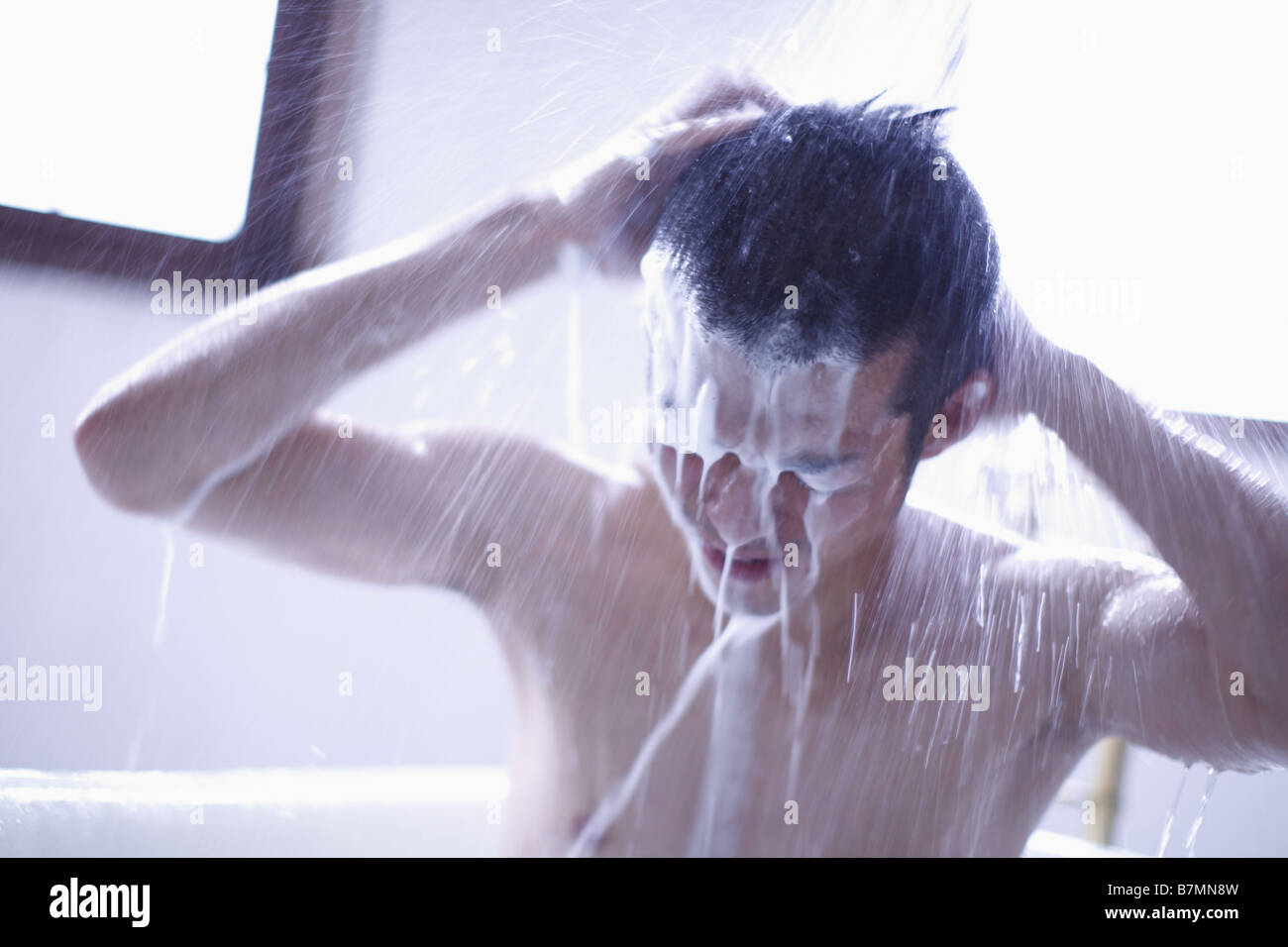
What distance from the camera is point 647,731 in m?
0.67

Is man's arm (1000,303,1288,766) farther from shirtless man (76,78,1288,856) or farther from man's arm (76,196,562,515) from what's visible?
man's arm (76,196,562,515)

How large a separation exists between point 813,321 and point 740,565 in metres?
0.20

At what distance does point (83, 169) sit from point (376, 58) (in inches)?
12.8

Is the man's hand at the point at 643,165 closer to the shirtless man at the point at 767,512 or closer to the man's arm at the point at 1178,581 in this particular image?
the shirtless man at the point at 767,512

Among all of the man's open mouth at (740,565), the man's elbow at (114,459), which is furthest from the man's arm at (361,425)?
the man's open mouth at (740,565)

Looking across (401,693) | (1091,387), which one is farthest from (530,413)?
(1091,387)

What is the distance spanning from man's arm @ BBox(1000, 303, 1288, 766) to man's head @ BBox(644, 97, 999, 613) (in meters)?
0.07

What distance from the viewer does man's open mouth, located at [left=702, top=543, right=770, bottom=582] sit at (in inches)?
26.1

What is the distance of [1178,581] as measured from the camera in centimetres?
61

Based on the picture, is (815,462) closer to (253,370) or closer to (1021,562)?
(1021,562)

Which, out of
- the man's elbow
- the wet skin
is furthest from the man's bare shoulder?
the man's elbow

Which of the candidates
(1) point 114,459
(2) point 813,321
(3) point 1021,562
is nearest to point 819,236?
(2) point 813,321

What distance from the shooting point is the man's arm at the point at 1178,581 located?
22.0 inches
